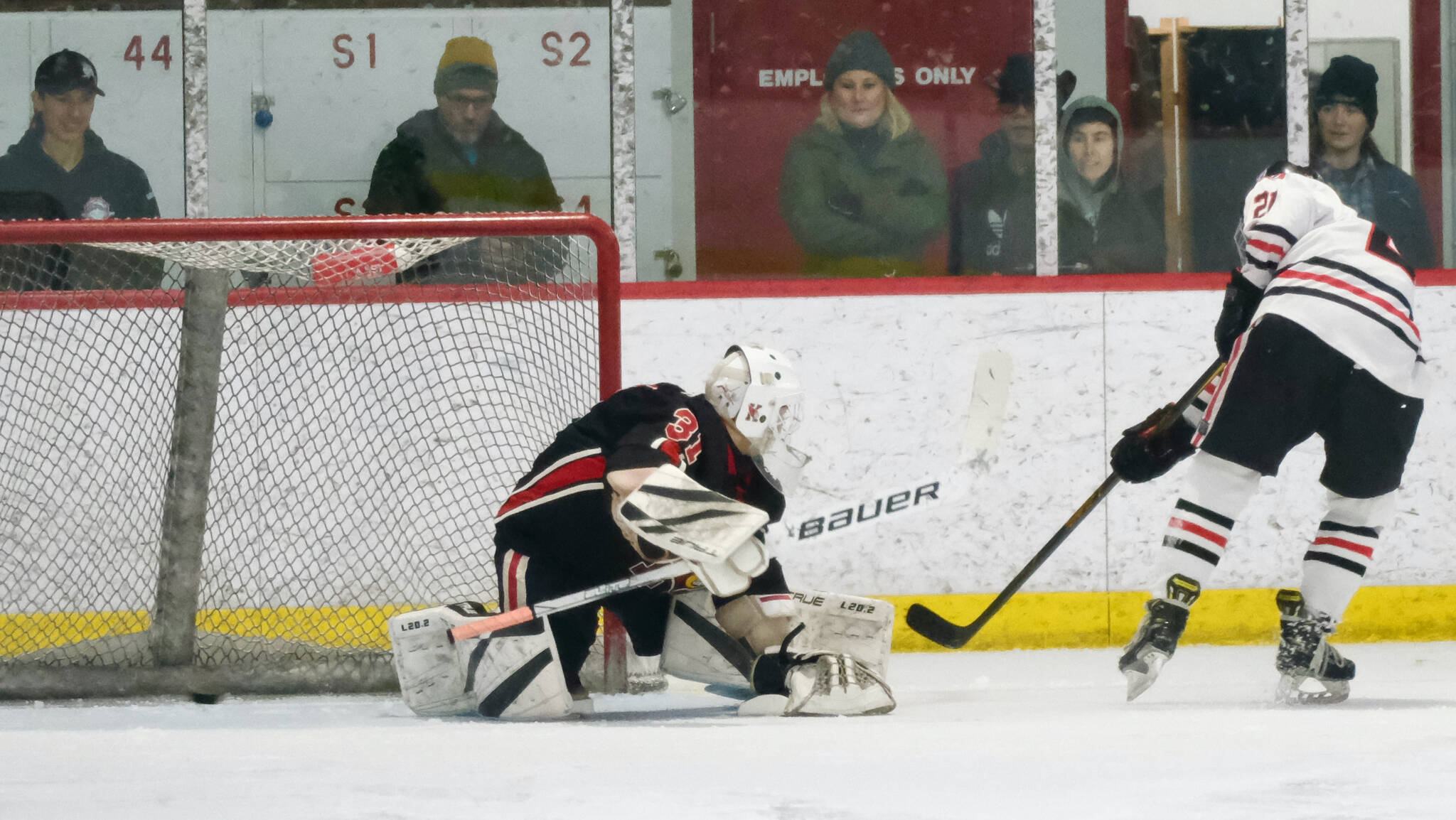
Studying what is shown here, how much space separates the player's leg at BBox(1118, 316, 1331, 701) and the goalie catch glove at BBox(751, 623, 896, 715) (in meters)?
0.42

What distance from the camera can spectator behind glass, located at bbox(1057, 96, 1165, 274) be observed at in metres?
3.83

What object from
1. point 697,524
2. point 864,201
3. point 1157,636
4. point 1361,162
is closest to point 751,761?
point 697,524

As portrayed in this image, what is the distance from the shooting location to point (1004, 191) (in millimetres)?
3859

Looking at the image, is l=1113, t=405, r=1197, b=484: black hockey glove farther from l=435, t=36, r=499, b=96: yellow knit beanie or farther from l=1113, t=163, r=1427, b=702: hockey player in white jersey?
l=435, t=36, r=499, b=96: yellow knit beanie

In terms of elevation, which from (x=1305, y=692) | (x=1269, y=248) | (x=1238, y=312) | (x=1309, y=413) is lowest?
(x=1305, y=692)

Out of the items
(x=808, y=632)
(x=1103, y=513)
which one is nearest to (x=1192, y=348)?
(x=1103, y=513)

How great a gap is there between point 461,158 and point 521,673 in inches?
66.5

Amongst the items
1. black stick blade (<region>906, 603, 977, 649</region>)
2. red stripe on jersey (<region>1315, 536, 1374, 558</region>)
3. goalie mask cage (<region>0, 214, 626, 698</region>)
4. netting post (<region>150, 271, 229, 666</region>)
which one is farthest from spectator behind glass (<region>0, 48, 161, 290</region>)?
red stripe on jersey (<region>1315, 536, 1374, 558</region>)

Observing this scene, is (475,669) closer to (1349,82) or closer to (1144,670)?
(1144,670)

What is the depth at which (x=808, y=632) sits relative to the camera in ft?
9.16

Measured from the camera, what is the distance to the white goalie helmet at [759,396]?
8.56 feet

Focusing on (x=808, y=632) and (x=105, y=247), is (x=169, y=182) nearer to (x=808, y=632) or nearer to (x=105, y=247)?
(x=105, y=247)

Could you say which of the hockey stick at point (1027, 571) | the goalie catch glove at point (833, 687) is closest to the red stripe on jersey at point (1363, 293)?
the hockey stick at point (1027, 571)

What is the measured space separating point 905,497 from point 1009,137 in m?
0.97
